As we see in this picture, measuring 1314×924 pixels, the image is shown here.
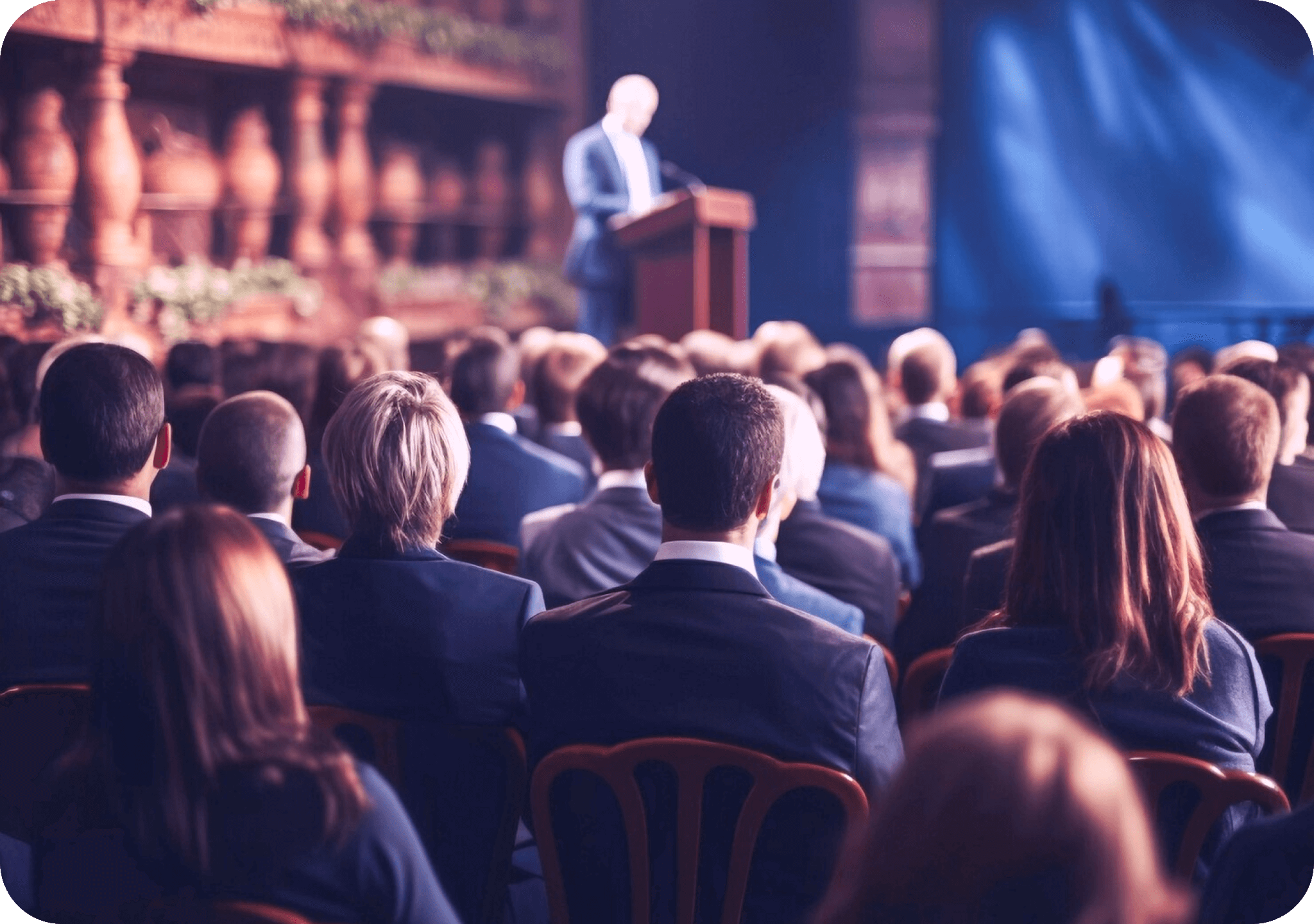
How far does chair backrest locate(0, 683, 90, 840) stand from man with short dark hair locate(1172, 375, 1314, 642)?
172cm

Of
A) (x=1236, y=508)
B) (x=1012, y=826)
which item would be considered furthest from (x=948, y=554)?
(x=1012, y=826)

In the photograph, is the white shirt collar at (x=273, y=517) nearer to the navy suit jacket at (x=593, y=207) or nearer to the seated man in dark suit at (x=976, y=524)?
the seated man in dark suit at (x=976, y=524)

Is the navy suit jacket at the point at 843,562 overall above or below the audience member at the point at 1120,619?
below

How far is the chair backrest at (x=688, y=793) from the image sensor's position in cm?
152

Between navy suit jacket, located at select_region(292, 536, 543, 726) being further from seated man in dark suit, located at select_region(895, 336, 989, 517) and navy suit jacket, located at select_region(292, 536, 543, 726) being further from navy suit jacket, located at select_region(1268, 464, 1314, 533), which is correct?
seated man in dark suit, located at select_region(895, 336, 989, 517)

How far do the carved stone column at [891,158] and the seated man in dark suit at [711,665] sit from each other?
7.97m

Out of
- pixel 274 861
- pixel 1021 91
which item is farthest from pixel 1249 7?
pixel 274 861

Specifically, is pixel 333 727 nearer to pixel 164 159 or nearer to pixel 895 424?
pixel 895 424

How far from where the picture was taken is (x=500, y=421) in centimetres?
353

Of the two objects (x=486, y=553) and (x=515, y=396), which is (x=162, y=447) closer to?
(x=486, y=553)

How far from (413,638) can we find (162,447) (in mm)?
795

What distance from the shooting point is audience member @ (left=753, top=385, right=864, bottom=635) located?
7.32 feet

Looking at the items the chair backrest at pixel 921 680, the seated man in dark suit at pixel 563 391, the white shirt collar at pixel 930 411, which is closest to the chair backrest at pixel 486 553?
the chair backrest at pixel 921 680

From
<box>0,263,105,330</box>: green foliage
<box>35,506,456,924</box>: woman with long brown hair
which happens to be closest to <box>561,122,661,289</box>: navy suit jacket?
<box>0,263,105,330</box>: green foliage
